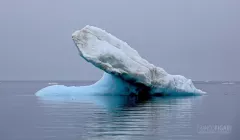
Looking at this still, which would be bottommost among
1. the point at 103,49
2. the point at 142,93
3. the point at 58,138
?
the point at 58,138

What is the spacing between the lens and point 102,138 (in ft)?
34.0

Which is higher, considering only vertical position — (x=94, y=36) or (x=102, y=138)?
(x=94, y=36)

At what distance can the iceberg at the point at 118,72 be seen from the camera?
25.6m

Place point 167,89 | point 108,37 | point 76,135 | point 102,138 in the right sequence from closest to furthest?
point 102,138, point 76,135, point 108,37, point 167,89

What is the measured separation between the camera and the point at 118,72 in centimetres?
2548

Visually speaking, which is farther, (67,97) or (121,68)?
(67,97)

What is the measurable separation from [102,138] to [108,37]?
17495mm

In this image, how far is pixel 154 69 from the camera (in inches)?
1100

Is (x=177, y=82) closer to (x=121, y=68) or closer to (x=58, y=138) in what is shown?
(x=121, y=68)

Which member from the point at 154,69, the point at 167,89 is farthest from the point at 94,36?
the point at 167,89

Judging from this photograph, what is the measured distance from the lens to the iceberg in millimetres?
25578

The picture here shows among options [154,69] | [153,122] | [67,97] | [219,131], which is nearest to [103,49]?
[154,69]

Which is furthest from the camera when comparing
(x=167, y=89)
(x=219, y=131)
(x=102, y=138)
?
(x=167, y=89)

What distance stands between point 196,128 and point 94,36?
49.8ft
